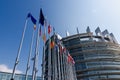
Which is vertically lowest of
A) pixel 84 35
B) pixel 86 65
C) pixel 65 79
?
pixel 65 79

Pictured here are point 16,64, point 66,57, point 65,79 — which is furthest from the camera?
point 66,57

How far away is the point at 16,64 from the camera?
40.3 ft

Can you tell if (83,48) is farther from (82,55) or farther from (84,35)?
(84,35)

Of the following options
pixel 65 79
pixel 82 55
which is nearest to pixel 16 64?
pixel 65 79

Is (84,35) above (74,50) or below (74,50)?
above

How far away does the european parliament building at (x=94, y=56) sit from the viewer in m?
49.4

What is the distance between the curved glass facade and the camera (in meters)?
49.3

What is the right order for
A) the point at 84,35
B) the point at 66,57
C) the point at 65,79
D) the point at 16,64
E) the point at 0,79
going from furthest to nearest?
the point at 84,35 → the point at 0,79 → the point at 66,57 → the point at 65,79 → the point at 16,64

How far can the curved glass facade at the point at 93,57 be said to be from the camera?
162 ft

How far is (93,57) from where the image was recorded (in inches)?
→ 2099

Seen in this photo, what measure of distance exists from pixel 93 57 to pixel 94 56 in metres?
0.80

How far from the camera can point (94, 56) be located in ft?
177

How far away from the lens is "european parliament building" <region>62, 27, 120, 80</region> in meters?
49.4

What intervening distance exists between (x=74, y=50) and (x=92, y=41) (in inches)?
339
